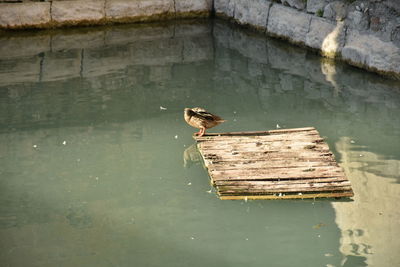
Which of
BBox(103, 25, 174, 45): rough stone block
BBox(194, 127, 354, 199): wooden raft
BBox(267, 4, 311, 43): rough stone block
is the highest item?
BBox(267, 4, 311, 43): rough stone block

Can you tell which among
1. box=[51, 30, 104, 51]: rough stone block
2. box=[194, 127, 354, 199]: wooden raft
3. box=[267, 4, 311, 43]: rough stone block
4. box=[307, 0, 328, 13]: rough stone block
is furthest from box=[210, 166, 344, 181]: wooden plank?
box=[51, 30, 104, 51]: rough stone block

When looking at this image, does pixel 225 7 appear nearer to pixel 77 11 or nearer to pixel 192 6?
pixel 192 6

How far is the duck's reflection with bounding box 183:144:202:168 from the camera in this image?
18.3ft

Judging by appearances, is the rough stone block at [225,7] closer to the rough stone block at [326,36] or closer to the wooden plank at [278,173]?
the rough stone block at [326,36]

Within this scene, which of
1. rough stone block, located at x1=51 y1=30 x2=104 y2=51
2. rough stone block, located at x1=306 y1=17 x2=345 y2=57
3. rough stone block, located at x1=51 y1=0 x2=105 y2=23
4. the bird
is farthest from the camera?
rough stone block, located at x1=51 y1=0 x2=105 y2=23

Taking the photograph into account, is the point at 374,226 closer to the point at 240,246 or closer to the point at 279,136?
the point at 240,246

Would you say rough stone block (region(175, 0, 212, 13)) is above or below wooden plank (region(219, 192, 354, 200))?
below

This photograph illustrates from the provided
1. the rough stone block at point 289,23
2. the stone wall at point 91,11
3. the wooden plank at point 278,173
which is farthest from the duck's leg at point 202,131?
the stone wall at point 91,11

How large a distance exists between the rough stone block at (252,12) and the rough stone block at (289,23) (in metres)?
0.13

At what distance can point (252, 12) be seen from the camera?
971cm

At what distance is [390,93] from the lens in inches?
282

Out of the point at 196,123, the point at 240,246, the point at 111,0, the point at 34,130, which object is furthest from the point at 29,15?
the point at 240,246

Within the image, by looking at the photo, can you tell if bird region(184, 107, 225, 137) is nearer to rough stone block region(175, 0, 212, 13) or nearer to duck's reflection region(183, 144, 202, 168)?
duck's reflection region(183, 144, 202, 168)

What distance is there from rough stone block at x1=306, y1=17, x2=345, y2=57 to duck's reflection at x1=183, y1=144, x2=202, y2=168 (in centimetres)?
308
